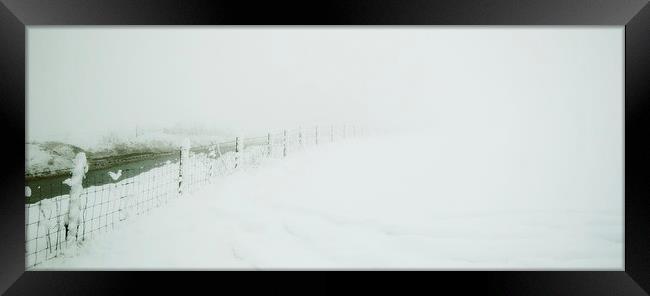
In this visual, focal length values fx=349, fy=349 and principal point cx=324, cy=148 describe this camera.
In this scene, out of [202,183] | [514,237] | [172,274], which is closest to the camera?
[172,274]

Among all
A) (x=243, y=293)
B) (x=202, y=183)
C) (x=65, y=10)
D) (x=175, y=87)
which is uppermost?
(x=65, y=10)

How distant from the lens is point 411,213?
8.59 ft

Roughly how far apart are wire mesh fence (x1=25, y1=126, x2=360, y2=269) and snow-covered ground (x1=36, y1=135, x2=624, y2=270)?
9cm

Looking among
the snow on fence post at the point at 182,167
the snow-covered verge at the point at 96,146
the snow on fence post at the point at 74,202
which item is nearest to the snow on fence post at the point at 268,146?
the snow-covered verge at the point at 96,146

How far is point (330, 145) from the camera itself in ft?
9.82

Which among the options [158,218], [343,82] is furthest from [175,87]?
[343,82]

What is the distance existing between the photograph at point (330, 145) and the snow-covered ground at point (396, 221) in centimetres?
1

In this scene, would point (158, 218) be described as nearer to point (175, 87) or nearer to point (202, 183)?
point (202, 183)

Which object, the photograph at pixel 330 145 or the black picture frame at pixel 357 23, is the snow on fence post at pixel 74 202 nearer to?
the photograph at pixel 330 145

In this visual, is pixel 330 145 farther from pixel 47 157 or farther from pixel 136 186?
pixel 47 157

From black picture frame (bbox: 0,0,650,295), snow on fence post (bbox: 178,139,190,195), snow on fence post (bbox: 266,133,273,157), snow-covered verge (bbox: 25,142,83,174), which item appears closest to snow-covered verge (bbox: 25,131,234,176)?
snow-covered verge (bbox: 25,142,83,174)

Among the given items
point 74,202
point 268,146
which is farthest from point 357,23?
point 74,202

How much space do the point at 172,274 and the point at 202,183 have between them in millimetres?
1044

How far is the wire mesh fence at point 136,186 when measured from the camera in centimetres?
248
